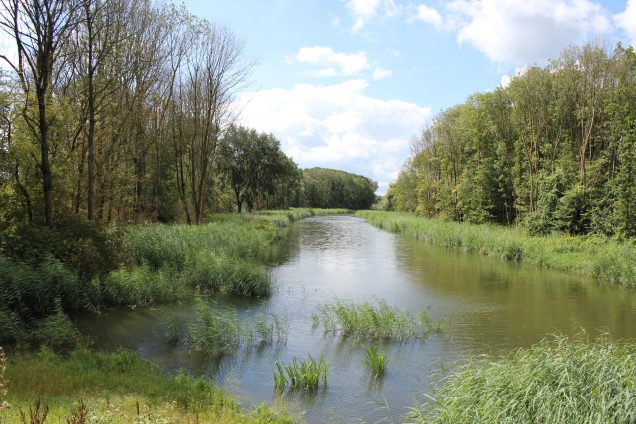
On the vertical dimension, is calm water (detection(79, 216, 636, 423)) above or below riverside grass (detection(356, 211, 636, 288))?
below

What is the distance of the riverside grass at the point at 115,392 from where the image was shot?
539 centimetres

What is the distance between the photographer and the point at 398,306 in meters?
14.3

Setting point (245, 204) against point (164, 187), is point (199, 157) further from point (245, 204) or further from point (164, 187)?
point (245, 204)

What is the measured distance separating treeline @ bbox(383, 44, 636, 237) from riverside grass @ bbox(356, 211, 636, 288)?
1545 mm

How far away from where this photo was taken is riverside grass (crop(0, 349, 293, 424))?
5.39 meters

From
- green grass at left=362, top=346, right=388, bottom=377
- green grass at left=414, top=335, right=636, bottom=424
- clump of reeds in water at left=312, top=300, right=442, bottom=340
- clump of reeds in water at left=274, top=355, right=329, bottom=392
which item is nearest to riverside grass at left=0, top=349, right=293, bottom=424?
clump of reeds in water at left=274, top=355, right=329, bottom=392

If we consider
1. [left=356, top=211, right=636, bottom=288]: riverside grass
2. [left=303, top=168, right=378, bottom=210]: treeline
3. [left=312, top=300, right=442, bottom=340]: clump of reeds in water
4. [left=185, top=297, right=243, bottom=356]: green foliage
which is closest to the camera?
[left=185, top=297, right=243, bottom=356]: green foliage

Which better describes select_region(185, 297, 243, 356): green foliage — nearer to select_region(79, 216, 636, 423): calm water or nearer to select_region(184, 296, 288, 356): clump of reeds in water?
select_region(184, 296, 288, 356): clump of reeds in water

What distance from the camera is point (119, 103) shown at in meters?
19.8

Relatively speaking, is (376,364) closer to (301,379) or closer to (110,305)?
(301,379)

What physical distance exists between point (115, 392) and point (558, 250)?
848 inches

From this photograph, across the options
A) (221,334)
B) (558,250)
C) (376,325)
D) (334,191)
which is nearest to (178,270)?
(221,334)

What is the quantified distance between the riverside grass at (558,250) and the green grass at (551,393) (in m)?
13.9

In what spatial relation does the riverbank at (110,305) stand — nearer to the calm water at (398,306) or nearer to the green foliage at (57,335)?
the green foliage at (57,335)
